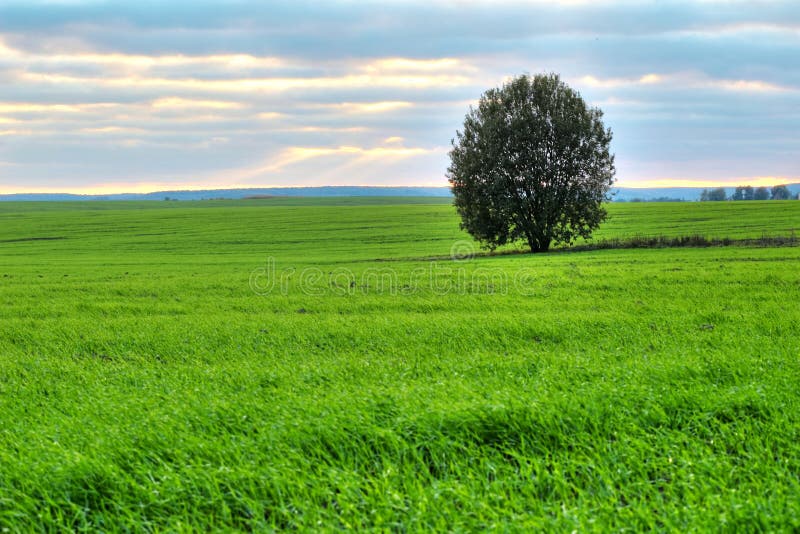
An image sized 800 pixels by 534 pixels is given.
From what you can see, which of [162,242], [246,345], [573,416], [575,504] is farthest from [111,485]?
[162,242]

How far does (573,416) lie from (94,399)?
17.0 ft

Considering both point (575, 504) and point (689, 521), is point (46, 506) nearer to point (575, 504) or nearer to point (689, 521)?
point (575, 504)

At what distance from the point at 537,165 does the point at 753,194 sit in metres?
149

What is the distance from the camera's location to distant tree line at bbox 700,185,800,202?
163938mm

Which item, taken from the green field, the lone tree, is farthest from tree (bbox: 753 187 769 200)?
the green field

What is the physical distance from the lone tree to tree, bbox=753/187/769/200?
14066 centimetres

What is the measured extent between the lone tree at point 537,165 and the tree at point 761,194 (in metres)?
141

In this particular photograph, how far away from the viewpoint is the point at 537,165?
1833 inches

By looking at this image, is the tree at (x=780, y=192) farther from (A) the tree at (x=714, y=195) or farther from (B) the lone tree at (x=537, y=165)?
(B) the lone tree at (x=537, y=165)

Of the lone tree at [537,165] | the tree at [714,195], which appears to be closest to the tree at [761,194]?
the tree at [714,195]

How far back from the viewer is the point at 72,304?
1800 centimetres

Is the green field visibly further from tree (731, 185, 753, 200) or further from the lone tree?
tree (731, 185, 753, 200)

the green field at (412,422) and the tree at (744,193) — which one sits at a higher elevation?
the tree at (744,193)

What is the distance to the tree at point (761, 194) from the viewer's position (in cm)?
16425
